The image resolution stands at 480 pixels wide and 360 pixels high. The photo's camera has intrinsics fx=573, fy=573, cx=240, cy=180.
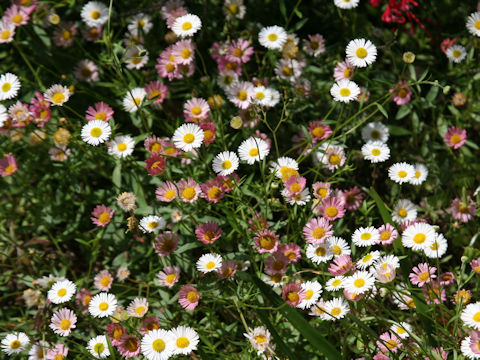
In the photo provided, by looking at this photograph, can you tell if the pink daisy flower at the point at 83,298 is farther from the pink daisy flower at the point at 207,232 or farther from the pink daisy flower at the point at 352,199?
the pink daisy flower at the point at 352,199

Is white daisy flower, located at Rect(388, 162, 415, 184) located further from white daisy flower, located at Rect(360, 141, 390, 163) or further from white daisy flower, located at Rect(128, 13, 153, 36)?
white daisy flower, located at Rect(128, 13, 153, 36)

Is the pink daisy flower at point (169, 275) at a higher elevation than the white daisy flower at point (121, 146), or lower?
lower

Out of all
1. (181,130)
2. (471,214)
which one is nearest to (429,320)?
(471,214)

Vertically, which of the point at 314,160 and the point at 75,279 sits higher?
the point at 314,160

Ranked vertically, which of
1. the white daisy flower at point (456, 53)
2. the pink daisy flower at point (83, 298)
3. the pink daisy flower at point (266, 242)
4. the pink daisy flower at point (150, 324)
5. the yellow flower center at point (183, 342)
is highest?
the white daisy flower at point (456, 53)

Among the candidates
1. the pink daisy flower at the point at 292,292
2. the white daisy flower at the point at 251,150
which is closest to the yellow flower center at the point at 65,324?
the pink daisy flower at the point at 292,292

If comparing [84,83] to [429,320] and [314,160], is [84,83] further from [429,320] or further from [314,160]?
[429,320]
